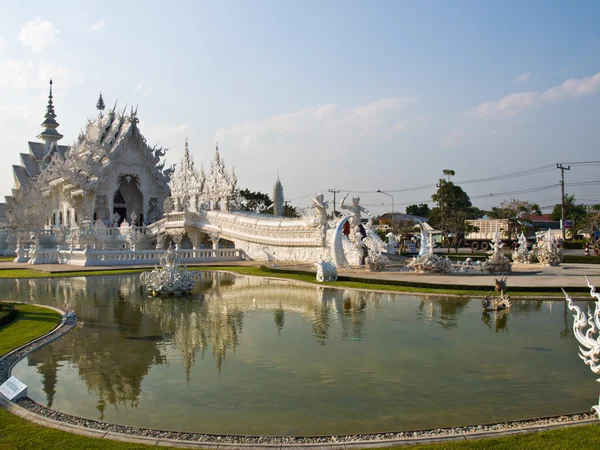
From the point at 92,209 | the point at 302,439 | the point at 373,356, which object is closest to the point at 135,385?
the point at 302,439

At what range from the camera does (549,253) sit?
2347 cm

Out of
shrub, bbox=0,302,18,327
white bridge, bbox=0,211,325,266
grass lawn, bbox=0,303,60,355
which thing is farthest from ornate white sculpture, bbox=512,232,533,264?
shrub, bbox=0,302,18,327

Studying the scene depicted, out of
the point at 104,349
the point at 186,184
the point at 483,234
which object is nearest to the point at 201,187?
the point at 186,184

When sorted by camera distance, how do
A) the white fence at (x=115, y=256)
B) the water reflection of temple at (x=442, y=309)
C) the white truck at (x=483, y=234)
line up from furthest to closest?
the white truck at (x=483, y=234)
the white fence at (x=115, y=256)
the water reflection of temple at (x=442, y=309)

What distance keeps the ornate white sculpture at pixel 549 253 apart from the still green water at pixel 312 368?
1158 centimetres

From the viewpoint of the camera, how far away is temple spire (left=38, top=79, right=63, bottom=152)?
58.2 m

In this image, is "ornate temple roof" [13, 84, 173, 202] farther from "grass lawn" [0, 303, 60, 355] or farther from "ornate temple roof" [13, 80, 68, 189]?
"grass lawn" [0, 303, 60, 355]

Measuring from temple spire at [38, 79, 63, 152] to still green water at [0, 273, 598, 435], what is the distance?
52.3m

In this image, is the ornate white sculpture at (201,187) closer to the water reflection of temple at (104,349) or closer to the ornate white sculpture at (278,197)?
the ornate white sculpture at (278,197)

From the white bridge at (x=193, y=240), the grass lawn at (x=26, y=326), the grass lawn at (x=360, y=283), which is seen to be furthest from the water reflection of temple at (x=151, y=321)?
the white bridge at (x=193, y=240)

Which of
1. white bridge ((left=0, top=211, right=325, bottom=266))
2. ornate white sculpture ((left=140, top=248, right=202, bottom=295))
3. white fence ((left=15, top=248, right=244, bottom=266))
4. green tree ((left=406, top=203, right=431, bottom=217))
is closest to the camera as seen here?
ornate white sculpture ((left=140, top=248, right=202, bottom=295))

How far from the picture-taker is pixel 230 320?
11117 mm

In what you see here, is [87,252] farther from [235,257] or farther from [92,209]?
[92,209]

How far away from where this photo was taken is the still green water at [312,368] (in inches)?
223
